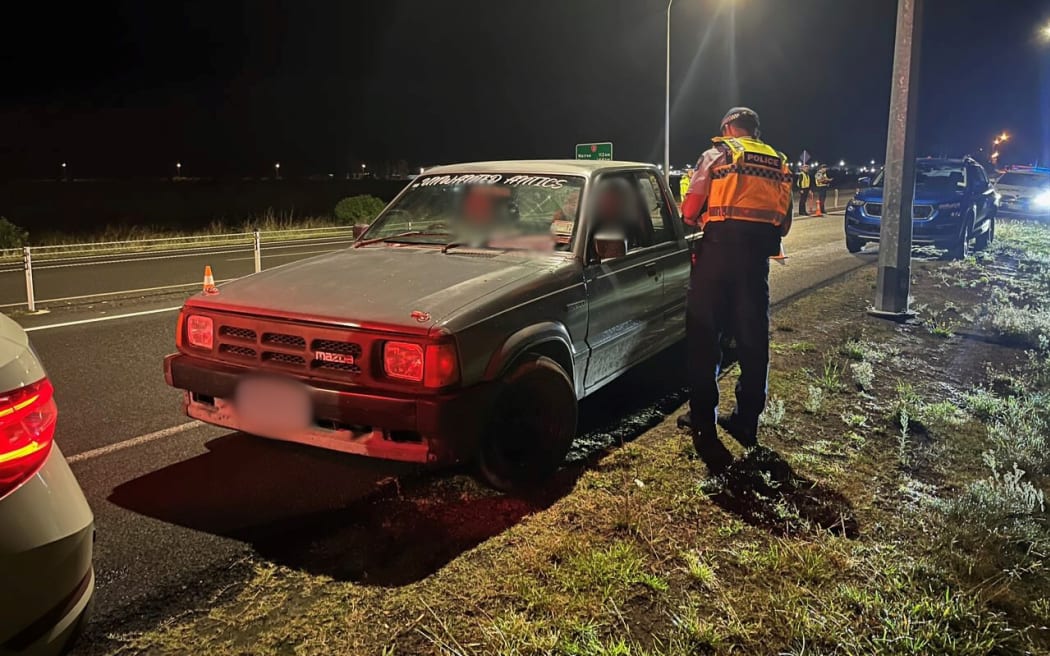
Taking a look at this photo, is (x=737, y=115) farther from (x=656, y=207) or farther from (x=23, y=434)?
(x=23, y=434)

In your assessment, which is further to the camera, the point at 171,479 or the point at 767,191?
the point at 767,191

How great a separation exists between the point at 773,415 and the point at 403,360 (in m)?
2.93

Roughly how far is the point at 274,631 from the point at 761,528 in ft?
7.18

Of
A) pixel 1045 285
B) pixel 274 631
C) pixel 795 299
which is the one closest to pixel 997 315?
pixel 795 299

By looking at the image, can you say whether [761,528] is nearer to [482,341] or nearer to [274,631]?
[482,341]

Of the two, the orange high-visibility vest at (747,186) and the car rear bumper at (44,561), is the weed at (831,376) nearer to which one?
the orange high-visibility vest at (747,186)

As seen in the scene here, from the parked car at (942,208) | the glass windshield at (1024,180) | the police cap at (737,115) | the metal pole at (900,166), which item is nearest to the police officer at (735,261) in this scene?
the police cap at (737,115)

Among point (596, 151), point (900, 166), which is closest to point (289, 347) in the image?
point (900, 166)

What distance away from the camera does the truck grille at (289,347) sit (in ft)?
11.4

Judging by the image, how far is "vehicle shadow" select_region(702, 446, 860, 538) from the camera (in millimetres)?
3648

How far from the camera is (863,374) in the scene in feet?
20.6

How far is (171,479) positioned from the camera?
4.22 meters

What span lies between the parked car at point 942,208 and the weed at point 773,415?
9.53 m

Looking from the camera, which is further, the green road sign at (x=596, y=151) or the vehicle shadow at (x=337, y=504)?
the green road sign at (x=596, y=151)
